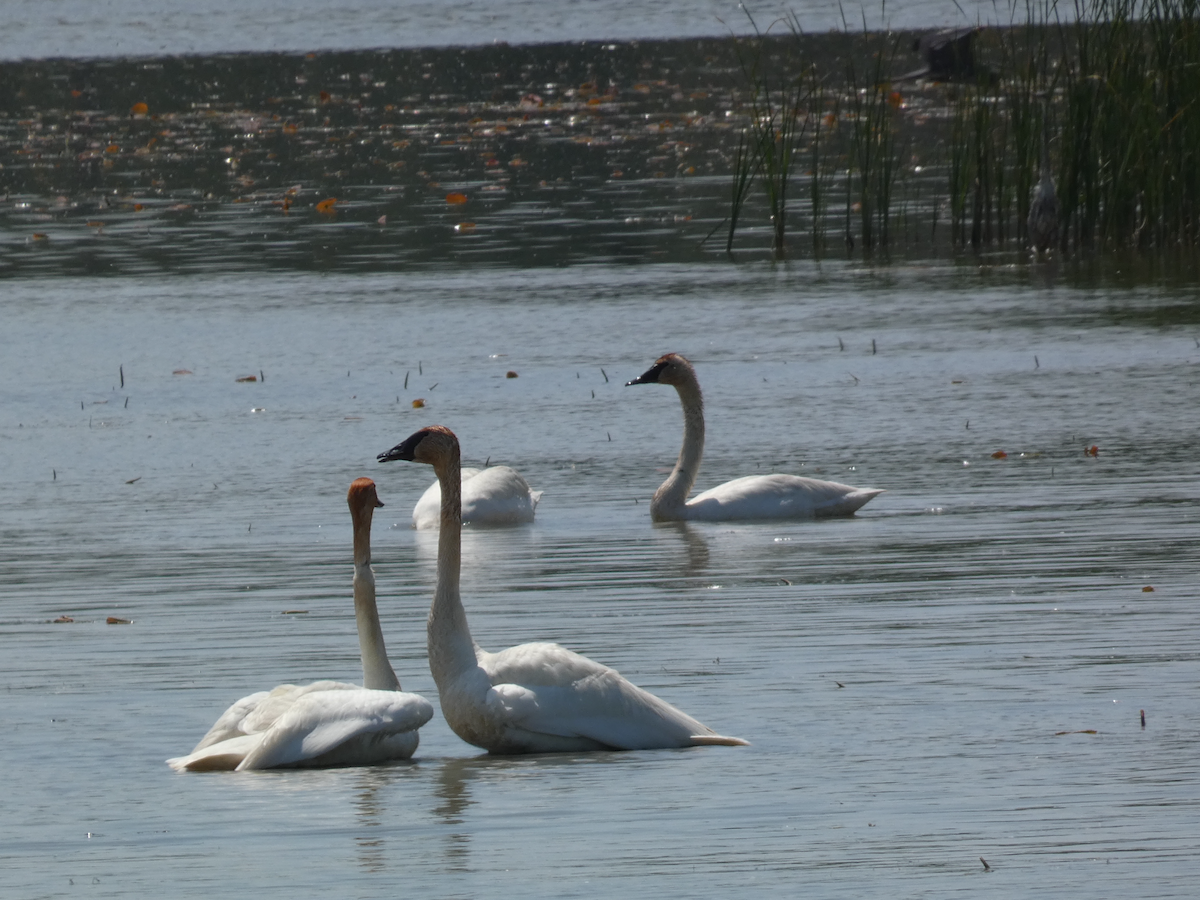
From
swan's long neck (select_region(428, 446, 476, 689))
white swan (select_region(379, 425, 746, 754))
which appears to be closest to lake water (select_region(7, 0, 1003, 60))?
swan's long neck (select_region(428, 446, 476, 689))

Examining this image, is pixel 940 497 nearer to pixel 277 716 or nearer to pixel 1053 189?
pixel 277 716

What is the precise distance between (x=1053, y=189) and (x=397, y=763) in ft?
43.9

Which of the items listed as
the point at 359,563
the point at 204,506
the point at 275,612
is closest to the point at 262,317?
the point at 204,506

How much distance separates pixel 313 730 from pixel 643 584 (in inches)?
118

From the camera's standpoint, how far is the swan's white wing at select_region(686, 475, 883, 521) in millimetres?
10750

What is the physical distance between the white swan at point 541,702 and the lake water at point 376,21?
40804 mm

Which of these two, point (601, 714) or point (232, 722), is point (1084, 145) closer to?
point (601, 714)

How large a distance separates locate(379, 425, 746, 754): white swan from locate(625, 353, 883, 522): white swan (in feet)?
13.5

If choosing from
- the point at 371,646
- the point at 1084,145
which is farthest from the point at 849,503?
the point at 1084,145

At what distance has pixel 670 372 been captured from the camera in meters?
12.2

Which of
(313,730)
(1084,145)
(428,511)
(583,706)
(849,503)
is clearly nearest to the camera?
(313,730)

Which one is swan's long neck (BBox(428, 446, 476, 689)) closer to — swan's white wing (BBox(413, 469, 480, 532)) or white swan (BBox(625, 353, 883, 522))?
swan's white wing (BBox(413, 469, 480, 532))

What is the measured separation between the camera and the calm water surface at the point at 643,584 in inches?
224

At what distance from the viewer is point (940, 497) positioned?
431 inches
